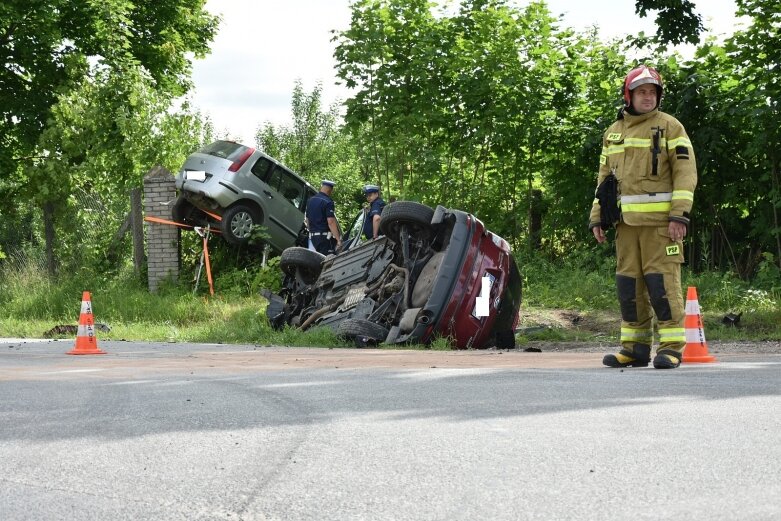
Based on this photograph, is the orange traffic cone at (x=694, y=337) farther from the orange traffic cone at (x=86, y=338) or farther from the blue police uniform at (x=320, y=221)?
the blue police uniform at (x=320, y=221)

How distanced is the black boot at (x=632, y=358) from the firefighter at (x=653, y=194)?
0.20 meters

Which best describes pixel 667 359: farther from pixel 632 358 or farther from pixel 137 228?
pixel 137 228

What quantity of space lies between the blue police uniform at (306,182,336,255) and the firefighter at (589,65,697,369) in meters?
10.3

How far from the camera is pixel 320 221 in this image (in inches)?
708

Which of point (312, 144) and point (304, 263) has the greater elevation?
point (312, 144)

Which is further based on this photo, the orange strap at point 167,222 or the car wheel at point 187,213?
the car wheel at point 187,213

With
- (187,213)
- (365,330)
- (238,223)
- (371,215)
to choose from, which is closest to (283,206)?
(238,223)

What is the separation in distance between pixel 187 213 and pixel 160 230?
63cm

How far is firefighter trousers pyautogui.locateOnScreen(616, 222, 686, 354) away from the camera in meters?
7.68

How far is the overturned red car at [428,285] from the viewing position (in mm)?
11344

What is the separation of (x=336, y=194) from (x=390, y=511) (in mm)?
34702

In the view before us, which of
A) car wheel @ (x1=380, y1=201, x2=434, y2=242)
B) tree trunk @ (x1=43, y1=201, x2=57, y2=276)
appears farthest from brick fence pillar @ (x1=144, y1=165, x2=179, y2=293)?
car wheel @ (x1=380, y1=201, x2=434, y2=242)

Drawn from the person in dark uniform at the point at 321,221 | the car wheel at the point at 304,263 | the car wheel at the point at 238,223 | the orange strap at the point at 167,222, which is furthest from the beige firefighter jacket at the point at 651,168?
the orange strap at the point at 167,222

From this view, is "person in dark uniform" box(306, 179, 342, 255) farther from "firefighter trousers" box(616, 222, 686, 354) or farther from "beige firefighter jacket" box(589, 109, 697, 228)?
"beige firefighter jacket" box(589, 109, 697, 228)
